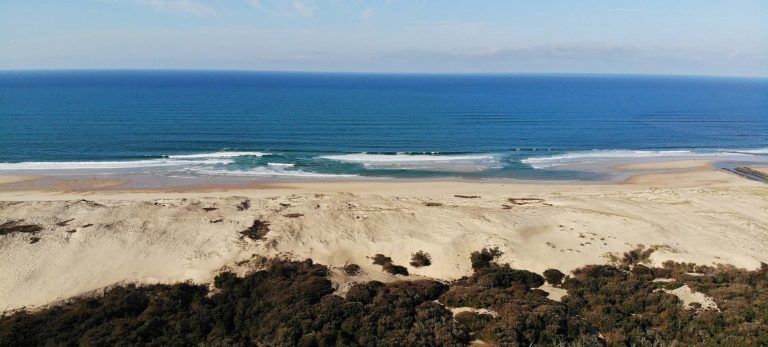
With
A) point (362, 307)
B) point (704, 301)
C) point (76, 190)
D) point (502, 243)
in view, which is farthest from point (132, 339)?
point (76, 190)

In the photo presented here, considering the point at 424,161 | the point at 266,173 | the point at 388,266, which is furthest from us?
the point at 424,161

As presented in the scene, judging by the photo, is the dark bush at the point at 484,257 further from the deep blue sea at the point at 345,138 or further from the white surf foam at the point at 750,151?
the white surf foam at the point at 750,151

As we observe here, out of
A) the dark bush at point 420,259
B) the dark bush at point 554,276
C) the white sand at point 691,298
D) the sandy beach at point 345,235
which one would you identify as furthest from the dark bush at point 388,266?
the white sand at point 691,298

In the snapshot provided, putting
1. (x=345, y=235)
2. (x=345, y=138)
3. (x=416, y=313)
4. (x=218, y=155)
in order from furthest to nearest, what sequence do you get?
(x=345, y=138), (x=218, y=155), (x=345, y=235), (x=416, y=313)

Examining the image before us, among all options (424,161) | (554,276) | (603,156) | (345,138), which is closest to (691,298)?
(554,276)

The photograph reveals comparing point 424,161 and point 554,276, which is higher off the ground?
point 424,161

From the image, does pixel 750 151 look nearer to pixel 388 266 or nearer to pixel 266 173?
pixel 388 266

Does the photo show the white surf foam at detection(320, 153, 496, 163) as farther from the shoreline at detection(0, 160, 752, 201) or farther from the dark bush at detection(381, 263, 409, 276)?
the dark bush at detection(381, 263, 409, 276)
